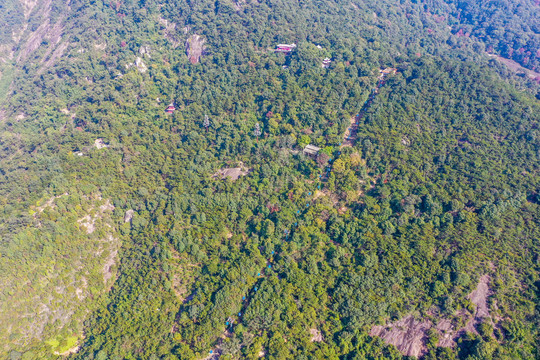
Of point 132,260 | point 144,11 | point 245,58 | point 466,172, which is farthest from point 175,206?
point 144,11

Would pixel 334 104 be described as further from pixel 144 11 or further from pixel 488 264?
pixel 144 11

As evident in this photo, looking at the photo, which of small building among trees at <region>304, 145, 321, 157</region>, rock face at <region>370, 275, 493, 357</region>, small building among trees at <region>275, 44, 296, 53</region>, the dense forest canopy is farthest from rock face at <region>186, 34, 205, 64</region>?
rock face at <region>370, 275, 493, 357</region>

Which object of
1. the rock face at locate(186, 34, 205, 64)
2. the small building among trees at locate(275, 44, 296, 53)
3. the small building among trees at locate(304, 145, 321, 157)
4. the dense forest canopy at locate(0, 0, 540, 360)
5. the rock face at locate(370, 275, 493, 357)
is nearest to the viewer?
the rock face at locate(370, 275, 493, 357)

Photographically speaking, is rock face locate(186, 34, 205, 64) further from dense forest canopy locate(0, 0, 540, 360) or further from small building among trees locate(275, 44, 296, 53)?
small building among trees locate(275, 44, 296, 53)

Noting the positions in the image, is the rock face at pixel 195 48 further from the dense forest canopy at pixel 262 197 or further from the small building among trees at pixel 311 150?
the small building among trees at pixel 311 150

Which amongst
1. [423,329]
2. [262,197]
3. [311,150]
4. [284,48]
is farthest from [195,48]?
[423,329]

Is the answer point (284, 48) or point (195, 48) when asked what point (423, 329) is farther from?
point (195, 48)

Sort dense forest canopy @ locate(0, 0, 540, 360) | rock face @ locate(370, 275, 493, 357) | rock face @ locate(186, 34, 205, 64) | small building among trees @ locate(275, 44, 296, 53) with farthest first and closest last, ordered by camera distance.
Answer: rock face @ locate(186, 34, 205, 64) < small building among trees @ locate(275, 44, 296, 53) < dense forest canopy @ locate(0, 0, 540, 360) < rock face @ locate(370, 275, 493, 357)
